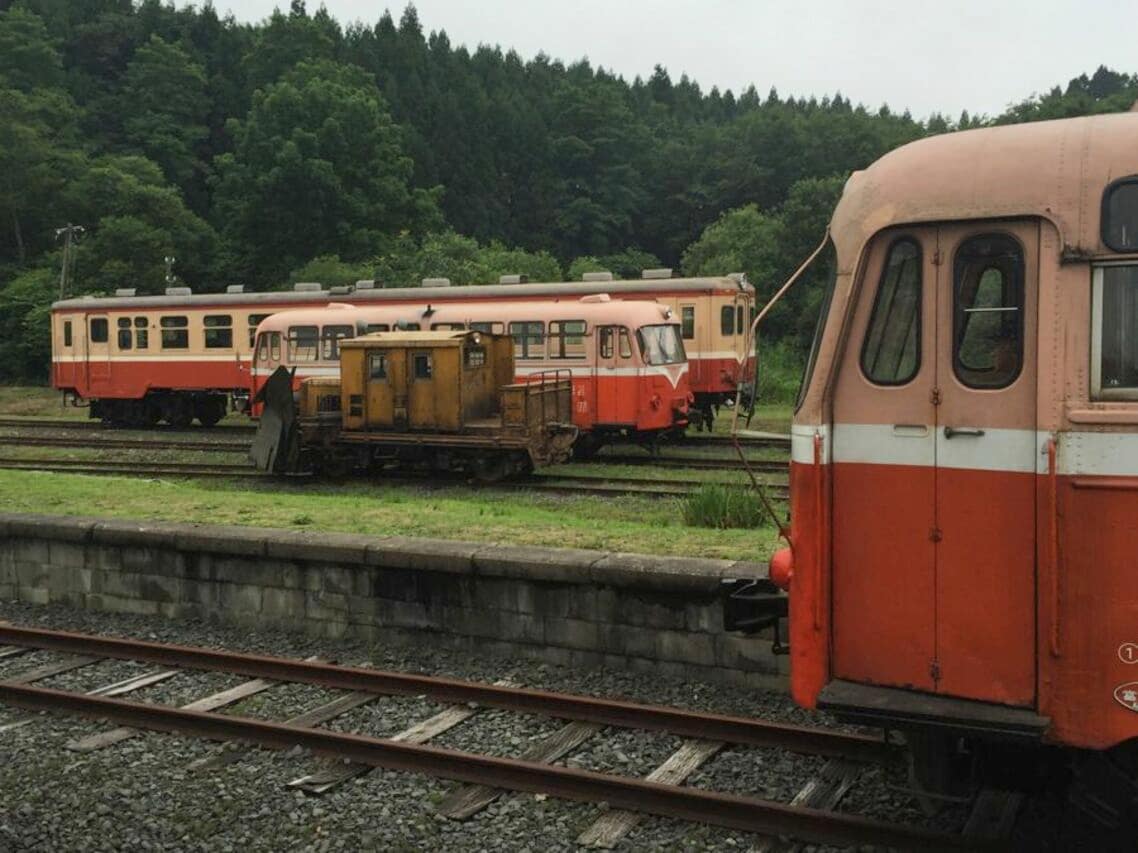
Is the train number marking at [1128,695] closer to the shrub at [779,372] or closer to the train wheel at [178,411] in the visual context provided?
the shrub at [779,372]

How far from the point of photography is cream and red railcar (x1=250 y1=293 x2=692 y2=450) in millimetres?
20578

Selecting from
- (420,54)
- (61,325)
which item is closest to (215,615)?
(61,325)

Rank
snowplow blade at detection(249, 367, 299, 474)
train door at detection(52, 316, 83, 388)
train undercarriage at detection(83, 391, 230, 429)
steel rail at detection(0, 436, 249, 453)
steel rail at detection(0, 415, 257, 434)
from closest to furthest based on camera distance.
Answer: snowplow blade at detection(249, 367, 299, 474) < steel rail at detection(0, 436, 249, 453) < steel rail at detection(0, 415, 257, 434) < train undercarriage at detection(83, 391, 230, 429) < train door at detection(52, 316, 83, 388)

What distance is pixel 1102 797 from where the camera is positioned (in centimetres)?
458

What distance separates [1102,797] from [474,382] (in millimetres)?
14216

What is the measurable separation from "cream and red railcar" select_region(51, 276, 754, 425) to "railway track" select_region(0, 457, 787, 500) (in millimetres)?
5706

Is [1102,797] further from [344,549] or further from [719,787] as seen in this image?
[344,549]

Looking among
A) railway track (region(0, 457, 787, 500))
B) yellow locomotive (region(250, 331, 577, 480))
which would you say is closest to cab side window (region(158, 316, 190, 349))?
railway track (region(0, 457, 787, 500))

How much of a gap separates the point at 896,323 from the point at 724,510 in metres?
7.36

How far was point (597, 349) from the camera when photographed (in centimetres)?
2081

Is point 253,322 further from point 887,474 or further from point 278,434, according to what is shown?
point 887,474

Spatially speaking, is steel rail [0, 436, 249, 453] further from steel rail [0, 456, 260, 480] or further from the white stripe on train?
the white stripe on train

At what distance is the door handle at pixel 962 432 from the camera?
4676mm

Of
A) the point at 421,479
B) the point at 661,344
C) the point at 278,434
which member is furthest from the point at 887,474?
the point at 661,344
